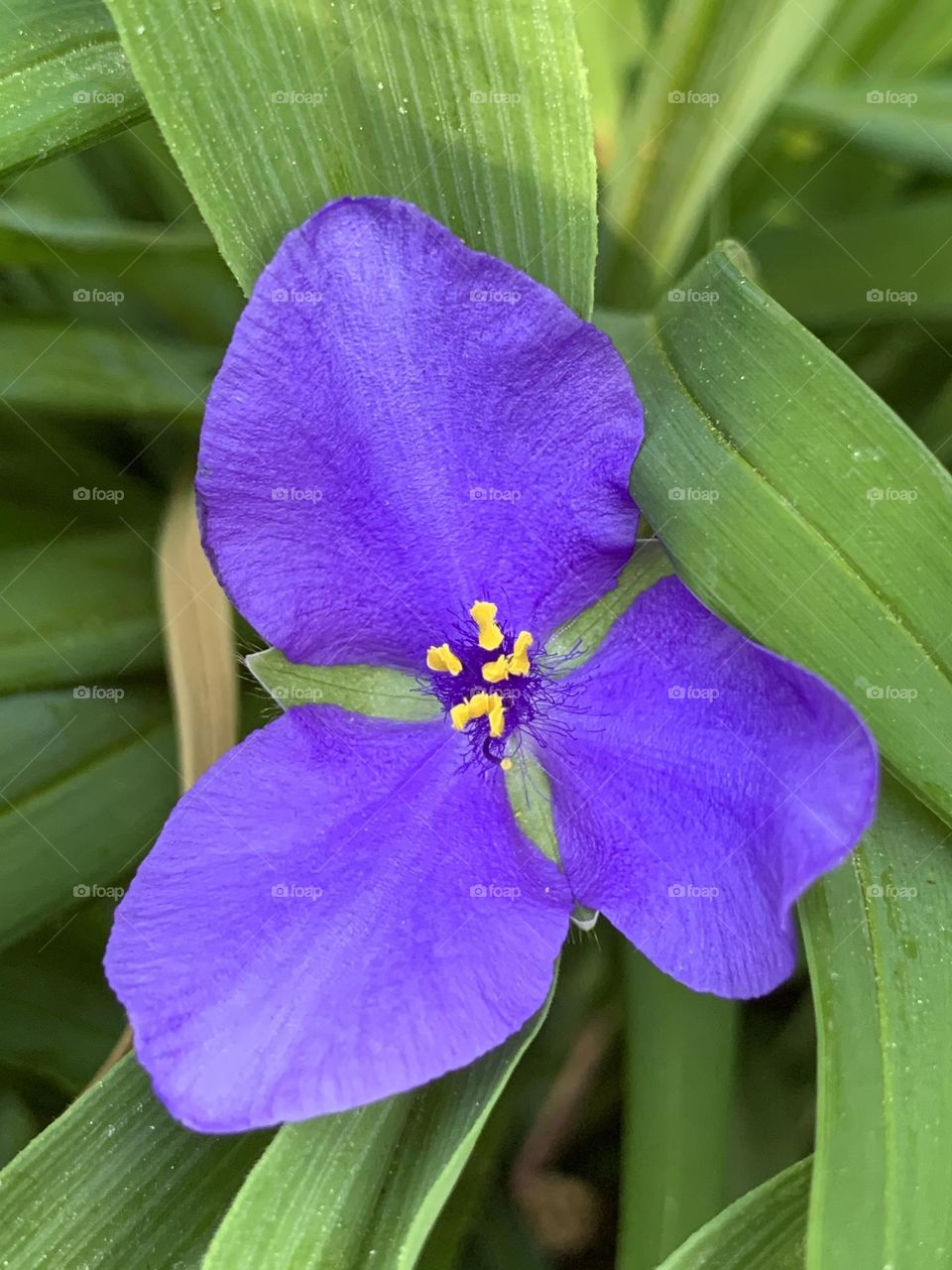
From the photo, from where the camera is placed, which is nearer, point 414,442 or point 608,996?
point 414,442

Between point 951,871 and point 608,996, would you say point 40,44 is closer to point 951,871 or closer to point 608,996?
point 951,871

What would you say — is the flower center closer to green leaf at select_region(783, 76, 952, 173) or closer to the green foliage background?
the green foliage background

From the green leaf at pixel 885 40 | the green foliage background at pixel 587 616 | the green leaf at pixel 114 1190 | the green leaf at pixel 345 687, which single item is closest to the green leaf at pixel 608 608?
the green foliage background at pixel 587 616

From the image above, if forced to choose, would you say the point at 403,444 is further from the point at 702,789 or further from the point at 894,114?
the point at 894,114

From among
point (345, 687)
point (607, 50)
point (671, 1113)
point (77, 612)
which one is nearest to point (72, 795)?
point (77, 612)

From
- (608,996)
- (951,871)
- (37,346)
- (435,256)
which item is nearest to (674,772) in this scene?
(951,871)

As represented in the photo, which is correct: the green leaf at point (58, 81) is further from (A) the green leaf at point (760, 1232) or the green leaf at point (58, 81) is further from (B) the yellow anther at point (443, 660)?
(A) the green leaf at point (760, 1232)
